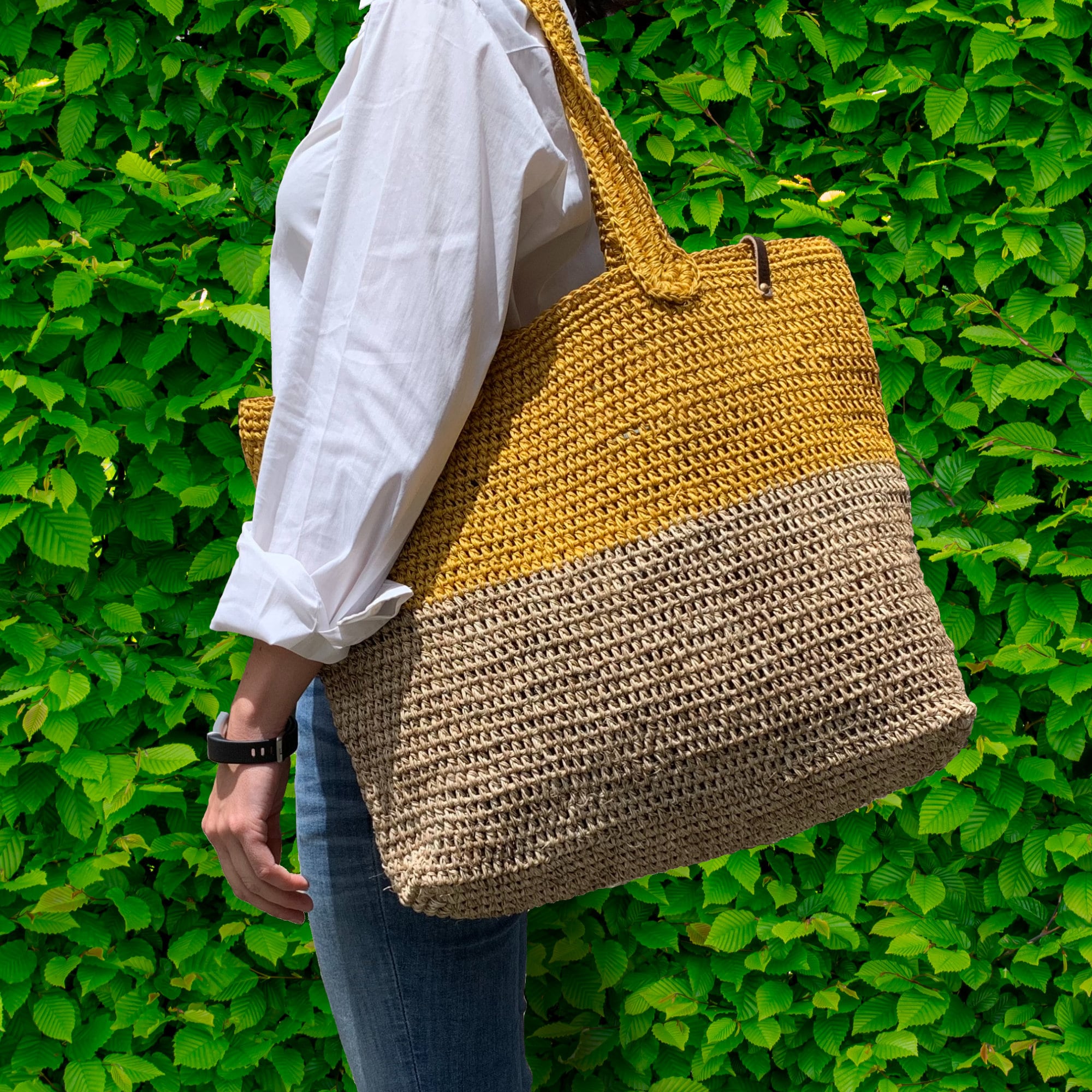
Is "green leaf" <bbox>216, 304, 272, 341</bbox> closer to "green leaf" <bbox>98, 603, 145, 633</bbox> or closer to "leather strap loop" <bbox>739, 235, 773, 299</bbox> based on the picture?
"green leaf" <bbox>98, 603, 145, 633</bbox>

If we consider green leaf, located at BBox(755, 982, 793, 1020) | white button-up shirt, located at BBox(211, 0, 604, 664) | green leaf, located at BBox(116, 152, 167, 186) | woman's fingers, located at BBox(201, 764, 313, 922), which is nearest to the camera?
white button-up shirt, located at BBox(211, 0, 604, 664)

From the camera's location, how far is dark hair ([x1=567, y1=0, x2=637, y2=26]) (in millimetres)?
1110

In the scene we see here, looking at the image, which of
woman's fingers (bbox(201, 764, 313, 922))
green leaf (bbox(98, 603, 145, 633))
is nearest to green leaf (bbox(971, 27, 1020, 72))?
woman's fingers (bbox(201, 764, 313, 922))

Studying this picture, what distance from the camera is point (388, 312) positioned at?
82 cm

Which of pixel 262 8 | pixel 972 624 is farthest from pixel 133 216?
pixel 972 624

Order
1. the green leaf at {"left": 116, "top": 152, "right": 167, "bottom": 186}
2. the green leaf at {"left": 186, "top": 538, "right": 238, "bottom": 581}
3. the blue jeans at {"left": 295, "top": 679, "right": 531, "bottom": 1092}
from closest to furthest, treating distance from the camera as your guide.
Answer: the blue jeans at {"left": 295, "top": 679, "right": 531, "bottom": 1092}
the green leaf at {"left": 116, "top": 152, "right": 167, "bottom": 186}
the green leaf at {"left": 186, "top": 538, "right": 238, "bottom": 581}

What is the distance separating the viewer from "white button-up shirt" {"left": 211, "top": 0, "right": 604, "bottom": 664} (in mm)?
817

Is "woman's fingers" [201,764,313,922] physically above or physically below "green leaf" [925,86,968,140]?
below

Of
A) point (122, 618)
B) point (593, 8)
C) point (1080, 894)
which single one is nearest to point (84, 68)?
point (122, 618)

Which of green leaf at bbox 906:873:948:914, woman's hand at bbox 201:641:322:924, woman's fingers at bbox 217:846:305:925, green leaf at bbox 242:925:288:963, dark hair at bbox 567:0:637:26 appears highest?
dark hair at bbox 567:0:637:26

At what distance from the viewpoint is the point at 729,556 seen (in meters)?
0.91

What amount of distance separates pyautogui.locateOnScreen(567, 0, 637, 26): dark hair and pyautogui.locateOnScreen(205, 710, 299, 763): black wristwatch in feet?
2.71

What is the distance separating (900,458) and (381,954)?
1.33 meters

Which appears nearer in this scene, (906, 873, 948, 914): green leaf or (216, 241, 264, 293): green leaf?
(216, 241, 264, 293): green leaf
